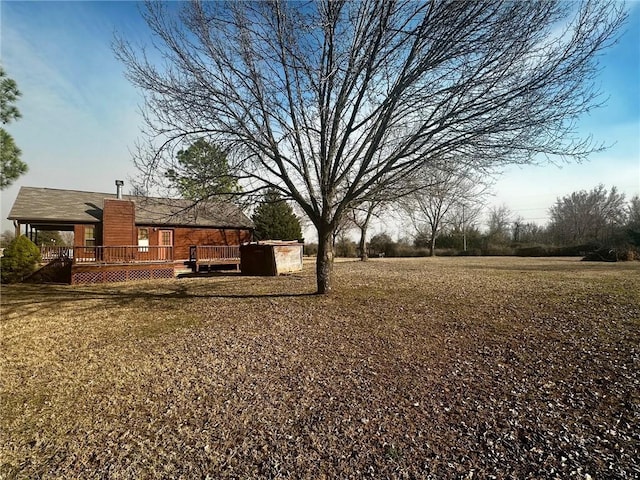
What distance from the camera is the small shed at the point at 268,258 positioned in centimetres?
1341

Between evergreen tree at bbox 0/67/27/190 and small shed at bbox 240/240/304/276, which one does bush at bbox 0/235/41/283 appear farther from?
small shed at bbox 240/240/304/276

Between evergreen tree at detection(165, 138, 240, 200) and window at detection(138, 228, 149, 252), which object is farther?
window at detection(138, 228, 149, 252)

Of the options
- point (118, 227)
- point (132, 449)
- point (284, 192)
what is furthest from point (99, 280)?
point (132, 449)

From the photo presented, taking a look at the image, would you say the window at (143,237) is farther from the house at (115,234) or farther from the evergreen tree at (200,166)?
the evergreen tree at (200,166)

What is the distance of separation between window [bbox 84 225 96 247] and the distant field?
11419 millimetres

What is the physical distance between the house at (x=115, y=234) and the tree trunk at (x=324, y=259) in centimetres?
617

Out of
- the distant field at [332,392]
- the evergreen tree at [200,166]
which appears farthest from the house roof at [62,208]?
the distant field at [332,392]

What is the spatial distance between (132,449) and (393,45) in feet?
23.9

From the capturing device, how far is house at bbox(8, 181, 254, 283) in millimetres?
13391

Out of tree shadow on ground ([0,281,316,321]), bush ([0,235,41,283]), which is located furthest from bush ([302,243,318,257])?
tree shadow on ground ([0,281,316,321])

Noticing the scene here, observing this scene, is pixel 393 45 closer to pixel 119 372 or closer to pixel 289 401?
pixel 289 401

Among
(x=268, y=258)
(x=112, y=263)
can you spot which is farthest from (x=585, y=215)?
(x=112, y=263)

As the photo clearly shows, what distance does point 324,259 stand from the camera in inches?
322

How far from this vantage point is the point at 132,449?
274 centimetres
